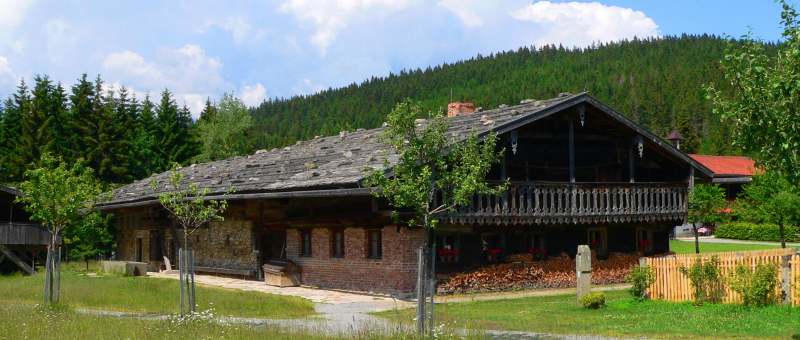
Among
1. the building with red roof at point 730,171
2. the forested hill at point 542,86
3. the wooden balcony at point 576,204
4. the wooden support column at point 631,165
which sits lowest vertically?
the wooden balcony at point 576,204

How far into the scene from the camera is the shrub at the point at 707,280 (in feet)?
62.2

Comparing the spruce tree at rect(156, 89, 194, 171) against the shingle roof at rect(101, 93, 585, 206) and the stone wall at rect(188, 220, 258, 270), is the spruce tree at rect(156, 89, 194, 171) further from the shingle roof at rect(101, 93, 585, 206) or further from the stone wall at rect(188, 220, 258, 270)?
the stone wall at rect(188, 220, 258, 270)

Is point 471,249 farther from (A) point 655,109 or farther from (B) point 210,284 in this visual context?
(A) point 655,109

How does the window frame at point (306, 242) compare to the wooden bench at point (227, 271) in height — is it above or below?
above

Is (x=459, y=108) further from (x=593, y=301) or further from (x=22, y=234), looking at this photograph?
(x=22, y=234)

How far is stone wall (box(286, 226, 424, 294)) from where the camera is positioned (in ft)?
79.0

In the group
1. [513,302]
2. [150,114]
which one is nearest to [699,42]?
[150,114]

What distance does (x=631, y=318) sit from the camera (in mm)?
17562

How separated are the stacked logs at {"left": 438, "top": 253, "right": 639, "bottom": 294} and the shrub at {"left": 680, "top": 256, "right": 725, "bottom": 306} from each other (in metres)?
7.19

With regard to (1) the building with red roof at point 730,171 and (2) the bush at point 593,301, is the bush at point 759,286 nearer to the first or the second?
(2) the bush at point 593,301

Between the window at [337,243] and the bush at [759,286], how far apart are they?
41.0 ft

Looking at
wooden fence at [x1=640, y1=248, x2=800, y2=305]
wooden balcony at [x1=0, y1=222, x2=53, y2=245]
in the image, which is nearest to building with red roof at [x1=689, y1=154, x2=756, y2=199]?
wooden fence at [x1=640, y1=248, x2=800, y2=305]

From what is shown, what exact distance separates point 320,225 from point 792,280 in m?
14.1

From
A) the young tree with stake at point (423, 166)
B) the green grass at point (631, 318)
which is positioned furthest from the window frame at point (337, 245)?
the young tree with stake at point (423, 166)
